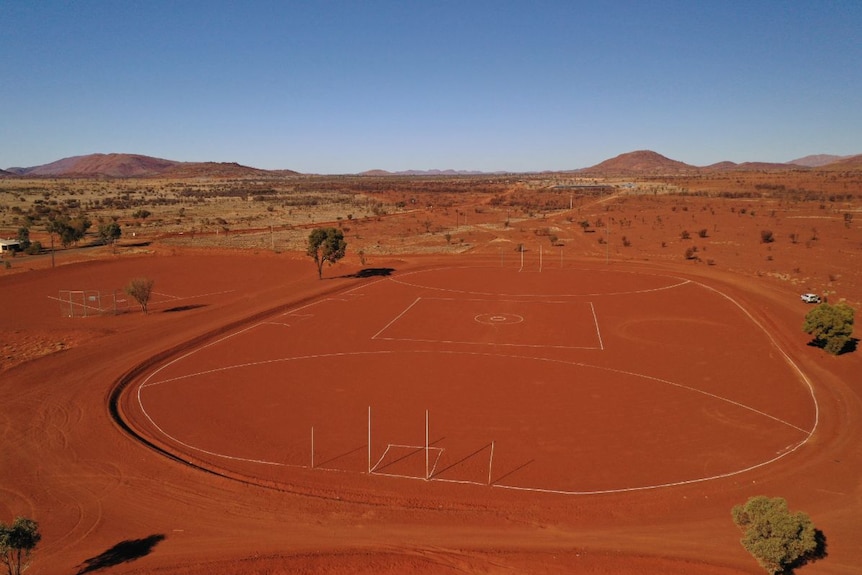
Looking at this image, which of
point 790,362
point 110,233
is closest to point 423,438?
point 790,362

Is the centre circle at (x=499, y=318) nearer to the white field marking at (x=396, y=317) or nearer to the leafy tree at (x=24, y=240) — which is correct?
the white field marking at (x=396, y=317)

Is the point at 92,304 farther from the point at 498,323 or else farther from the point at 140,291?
the point at 498,323

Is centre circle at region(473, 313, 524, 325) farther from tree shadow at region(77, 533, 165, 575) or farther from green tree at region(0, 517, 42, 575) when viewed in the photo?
green tree at region(0, 517, 42, 575)

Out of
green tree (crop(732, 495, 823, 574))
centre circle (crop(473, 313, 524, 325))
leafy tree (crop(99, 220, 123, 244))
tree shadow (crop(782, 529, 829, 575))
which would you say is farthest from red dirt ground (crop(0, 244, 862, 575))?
leafy tree (crop(99, 220, 123, 244))

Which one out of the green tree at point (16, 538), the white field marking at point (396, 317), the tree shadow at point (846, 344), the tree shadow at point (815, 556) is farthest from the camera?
the white field marking at point (396, 317)

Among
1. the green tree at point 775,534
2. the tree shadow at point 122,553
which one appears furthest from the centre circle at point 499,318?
the tree shadow at point 122,553
